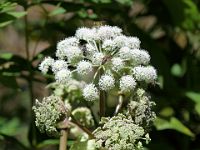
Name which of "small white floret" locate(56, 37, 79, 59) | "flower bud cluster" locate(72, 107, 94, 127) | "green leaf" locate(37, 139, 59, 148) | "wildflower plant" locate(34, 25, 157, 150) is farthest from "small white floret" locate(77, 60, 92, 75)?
"green leaf" locate(37, 139, 59, 148)

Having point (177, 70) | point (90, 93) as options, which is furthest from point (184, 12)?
point (90, 93)

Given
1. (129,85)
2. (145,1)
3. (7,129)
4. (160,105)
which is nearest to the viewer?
(129,85)

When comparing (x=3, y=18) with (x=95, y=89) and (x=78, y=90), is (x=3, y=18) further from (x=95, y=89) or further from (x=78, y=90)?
(x=95, y=89)

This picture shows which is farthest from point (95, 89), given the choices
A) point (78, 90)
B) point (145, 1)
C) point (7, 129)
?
point (145, 1)

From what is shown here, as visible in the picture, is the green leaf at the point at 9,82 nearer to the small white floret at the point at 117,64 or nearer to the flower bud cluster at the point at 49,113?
the flower bud cluster at the point at 49,113

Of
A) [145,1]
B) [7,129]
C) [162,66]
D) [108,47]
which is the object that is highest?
[108,47]

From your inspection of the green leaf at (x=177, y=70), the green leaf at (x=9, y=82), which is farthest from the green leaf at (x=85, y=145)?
the green leaf at (x=177, y=70)

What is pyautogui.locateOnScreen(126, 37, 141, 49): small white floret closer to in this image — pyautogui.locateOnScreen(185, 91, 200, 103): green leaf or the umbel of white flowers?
the umbel of white flowers

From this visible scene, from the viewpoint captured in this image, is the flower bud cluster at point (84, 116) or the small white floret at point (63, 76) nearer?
the small white floret at point (63, 76)
